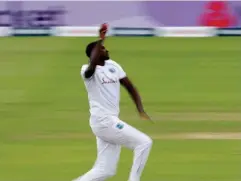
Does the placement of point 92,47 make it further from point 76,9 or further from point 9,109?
point 76,9

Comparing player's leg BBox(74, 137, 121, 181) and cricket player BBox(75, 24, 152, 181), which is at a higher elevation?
cricket player BBox(75, 24, 152, 181)

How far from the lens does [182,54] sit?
79.6 ft

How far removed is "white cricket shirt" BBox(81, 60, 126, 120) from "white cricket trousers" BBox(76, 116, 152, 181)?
93mm

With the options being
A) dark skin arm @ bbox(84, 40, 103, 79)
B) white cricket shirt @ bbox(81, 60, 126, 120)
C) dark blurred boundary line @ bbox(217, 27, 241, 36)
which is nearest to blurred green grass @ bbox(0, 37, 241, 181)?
dark blurred boundary line @ bbox(217, 27, 241, 36)

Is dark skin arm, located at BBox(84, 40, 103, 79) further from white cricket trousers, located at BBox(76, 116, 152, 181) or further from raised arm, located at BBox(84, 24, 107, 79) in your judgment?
white cricket trousers, located at BBox(76, 116, 152, 181)

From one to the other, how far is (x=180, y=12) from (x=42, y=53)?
255 inches

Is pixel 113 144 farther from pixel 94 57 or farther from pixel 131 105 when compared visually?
pixel 131 105

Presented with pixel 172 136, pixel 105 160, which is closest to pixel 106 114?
pixel 105 160

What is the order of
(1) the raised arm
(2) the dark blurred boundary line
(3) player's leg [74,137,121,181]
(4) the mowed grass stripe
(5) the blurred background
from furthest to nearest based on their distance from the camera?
(2) the dark blurred boundary line
(4) the mowed grass stripe
(5) the blurred background
(3) player's leg [74,137,121,181]
(1) the raised arm

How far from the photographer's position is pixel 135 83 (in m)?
19.8

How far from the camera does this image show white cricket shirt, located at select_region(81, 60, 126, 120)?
855cm

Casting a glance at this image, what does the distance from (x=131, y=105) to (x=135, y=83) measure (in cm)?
289

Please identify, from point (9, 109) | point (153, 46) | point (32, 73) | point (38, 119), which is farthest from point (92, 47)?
point (153, 46)

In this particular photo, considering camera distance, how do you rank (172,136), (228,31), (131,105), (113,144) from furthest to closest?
(228,31), (131,105), (172,136), (113,144)
